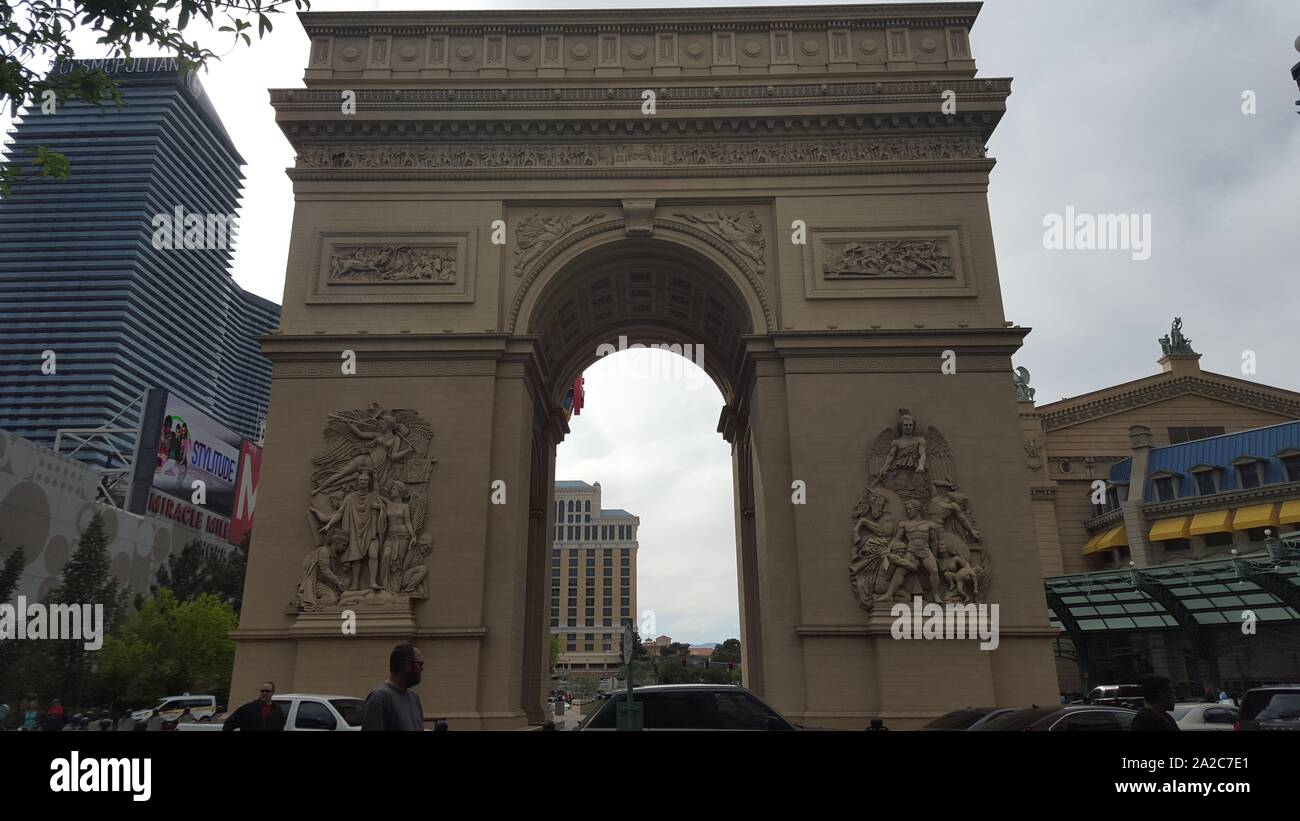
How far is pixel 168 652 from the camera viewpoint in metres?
41.2

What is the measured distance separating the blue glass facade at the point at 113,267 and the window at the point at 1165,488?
107050 millimetres

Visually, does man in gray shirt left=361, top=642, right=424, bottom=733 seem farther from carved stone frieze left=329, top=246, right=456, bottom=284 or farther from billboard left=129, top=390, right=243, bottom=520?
billboard left=129, top=390, right=243, bottom=520

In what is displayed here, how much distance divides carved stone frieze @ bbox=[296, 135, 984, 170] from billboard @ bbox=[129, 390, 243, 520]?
1413 inches

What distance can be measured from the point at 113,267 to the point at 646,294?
339ft

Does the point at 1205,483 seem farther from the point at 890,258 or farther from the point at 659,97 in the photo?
the point at 659,97

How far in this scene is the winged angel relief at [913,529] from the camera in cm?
1947

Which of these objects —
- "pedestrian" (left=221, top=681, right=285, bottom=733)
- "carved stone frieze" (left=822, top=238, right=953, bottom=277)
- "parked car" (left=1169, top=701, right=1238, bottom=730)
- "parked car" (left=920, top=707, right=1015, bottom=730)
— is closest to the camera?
"pedestrian" (left=221, top=681, right=285, bottom=733)

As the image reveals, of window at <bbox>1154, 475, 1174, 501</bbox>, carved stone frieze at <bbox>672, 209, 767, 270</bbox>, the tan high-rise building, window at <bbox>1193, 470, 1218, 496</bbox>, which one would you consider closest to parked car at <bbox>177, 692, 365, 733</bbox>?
carved stone frieze at <bbox>672, 209, 767, 270</bbox>

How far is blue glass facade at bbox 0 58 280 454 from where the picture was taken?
97750 mm

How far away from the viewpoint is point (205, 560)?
5459 cm

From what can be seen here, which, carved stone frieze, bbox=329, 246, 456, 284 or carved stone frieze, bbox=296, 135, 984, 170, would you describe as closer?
carved stone frieze, bbox=329, 246, 456, 284

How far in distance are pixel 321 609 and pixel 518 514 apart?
5.37 meters

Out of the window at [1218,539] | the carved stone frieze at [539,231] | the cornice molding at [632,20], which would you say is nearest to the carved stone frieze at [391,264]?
the carved stone frieze at [539,231]

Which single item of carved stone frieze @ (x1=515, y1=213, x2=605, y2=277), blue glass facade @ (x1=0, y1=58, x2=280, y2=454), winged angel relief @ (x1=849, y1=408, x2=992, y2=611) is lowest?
winged angel relief @ (x1=849, y1=408, x2=992, y2=611)
